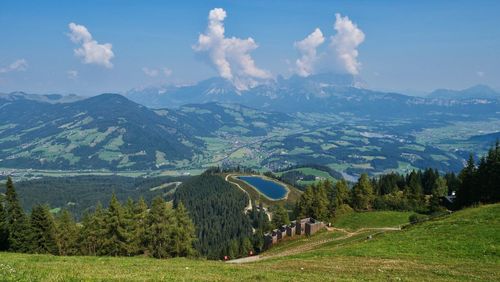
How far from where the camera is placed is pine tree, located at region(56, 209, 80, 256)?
286 ft

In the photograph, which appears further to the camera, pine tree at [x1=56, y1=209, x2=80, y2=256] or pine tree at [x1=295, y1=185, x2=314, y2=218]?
pine tree at [x1=295, y1=185, x2=314, y2=218]

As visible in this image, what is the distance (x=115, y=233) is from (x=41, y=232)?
14536mm

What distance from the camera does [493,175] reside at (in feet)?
274

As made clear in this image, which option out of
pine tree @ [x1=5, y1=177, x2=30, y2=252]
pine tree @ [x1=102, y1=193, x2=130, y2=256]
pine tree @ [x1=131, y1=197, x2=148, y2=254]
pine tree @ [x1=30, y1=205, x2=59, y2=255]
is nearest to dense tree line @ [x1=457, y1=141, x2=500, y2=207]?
pine tree @ [x1=131, y1=197, x2=148, y2=254]

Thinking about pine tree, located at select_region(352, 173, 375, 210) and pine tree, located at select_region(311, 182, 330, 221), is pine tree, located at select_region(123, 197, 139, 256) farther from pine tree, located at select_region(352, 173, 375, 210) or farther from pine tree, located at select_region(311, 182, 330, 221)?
pine tree, located at select_region(352, 173, 375, 210)

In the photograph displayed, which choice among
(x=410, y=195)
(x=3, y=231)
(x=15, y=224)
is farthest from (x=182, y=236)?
(x=410, y=195)

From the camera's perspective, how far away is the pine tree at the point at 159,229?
74062 mm

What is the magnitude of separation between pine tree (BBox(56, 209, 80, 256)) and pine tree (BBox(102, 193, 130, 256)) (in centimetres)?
1786

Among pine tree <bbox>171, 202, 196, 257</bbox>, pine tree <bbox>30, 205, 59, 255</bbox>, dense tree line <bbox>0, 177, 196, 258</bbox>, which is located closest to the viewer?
dense tree line <bbox>0, 177, 196, 258</bbox>

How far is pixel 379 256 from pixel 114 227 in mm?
49778

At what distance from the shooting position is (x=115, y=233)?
72.9 metres

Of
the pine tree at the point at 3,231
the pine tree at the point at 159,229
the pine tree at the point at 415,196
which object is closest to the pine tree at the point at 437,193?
the pine tree at the point at 415,196

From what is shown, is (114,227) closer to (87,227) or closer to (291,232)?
(87,227)

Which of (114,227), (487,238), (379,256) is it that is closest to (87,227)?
(114,227)
